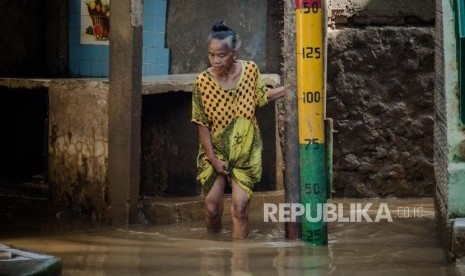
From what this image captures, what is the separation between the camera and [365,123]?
1028 cm

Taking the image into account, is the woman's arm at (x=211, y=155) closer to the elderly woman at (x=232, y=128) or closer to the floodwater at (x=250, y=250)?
the elderly woman at (x=232, y=128)

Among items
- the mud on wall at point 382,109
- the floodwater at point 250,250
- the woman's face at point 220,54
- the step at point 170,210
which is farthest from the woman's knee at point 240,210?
the mud on wall at point 382,109

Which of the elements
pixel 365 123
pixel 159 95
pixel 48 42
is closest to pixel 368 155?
pixel 365 123

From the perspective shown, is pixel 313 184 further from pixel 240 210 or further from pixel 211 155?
pixel 211 155

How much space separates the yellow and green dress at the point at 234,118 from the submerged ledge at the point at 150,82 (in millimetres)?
1325

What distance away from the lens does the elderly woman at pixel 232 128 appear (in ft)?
26.2

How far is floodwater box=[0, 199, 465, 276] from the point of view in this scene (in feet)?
21.7

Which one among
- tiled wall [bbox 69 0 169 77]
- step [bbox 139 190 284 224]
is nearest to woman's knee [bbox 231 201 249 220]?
step [bbox 139 190 284 224]

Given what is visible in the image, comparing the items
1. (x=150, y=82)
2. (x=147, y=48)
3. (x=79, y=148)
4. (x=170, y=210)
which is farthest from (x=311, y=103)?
(x=147, y=48)

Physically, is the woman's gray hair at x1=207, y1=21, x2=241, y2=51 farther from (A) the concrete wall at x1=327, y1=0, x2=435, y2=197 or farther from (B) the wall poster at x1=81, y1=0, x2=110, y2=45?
(B) the wall poster at x1=81, y1=0, x2=110, y2=45

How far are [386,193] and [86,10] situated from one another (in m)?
3.64

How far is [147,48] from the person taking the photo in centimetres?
1102

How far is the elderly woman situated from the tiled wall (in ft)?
9.84

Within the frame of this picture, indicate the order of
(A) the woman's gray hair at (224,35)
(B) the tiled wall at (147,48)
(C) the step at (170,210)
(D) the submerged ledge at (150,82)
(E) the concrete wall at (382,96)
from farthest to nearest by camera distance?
(B) the tiled wall at (147,48) → (E) the concrete wall at (382,96) → (D) the submerged ledge at (150,82) → (C) the step at (170,210) → (A) the woman's gray hair at (224,35)
